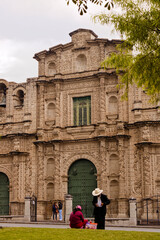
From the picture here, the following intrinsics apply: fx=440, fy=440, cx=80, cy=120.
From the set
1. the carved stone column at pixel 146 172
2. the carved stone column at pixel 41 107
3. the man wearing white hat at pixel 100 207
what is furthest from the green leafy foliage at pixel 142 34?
the carved stone column at pixel 41 107

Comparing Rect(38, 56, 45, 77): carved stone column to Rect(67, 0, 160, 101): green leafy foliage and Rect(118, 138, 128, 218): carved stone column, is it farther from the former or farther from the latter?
Rect(67, 0, 160, 101): green leafy foliage

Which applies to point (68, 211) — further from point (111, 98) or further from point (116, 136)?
point (111, 98)

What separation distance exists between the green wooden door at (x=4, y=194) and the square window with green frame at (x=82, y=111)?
6392mm

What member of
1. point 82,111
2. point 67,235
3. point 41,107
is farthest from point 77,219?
point 41,107

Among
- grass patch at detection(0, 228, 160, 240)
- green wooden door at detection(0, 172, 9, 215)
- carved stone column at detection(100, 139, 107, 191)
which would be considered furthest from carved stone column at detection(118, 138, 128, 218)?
grass patch at detection(0, 228, 160, 240)

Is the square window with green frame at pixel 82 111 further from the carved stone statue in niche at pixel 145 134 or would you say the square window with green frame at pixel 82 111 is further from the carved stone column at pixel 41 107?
the carved stone statue in niche at pixel 145 134

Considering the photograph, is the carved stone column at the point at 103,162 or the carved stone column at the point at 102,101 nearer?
the carved stone column at the point at 103,162

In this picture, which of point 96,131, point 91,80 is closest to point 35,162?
point 96,131

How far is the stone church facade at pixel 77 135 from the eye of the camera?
2683cm

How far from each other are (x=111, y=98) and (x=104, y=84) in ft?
3.36

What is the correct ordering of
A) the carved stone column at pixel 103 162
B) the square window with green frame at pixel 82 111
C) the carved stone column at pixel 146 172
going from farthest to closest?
the square window with green frame at pixel 82 111, the carved stone column at pixel 103 162, the carved stone column at pixel 146 172

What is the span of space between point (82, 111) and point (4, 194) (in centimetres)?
790

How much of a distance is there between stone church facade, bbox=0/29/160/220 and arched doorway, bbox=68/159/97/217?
0.21ft

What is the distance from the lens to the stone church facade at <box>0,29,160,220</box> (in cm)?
2683
